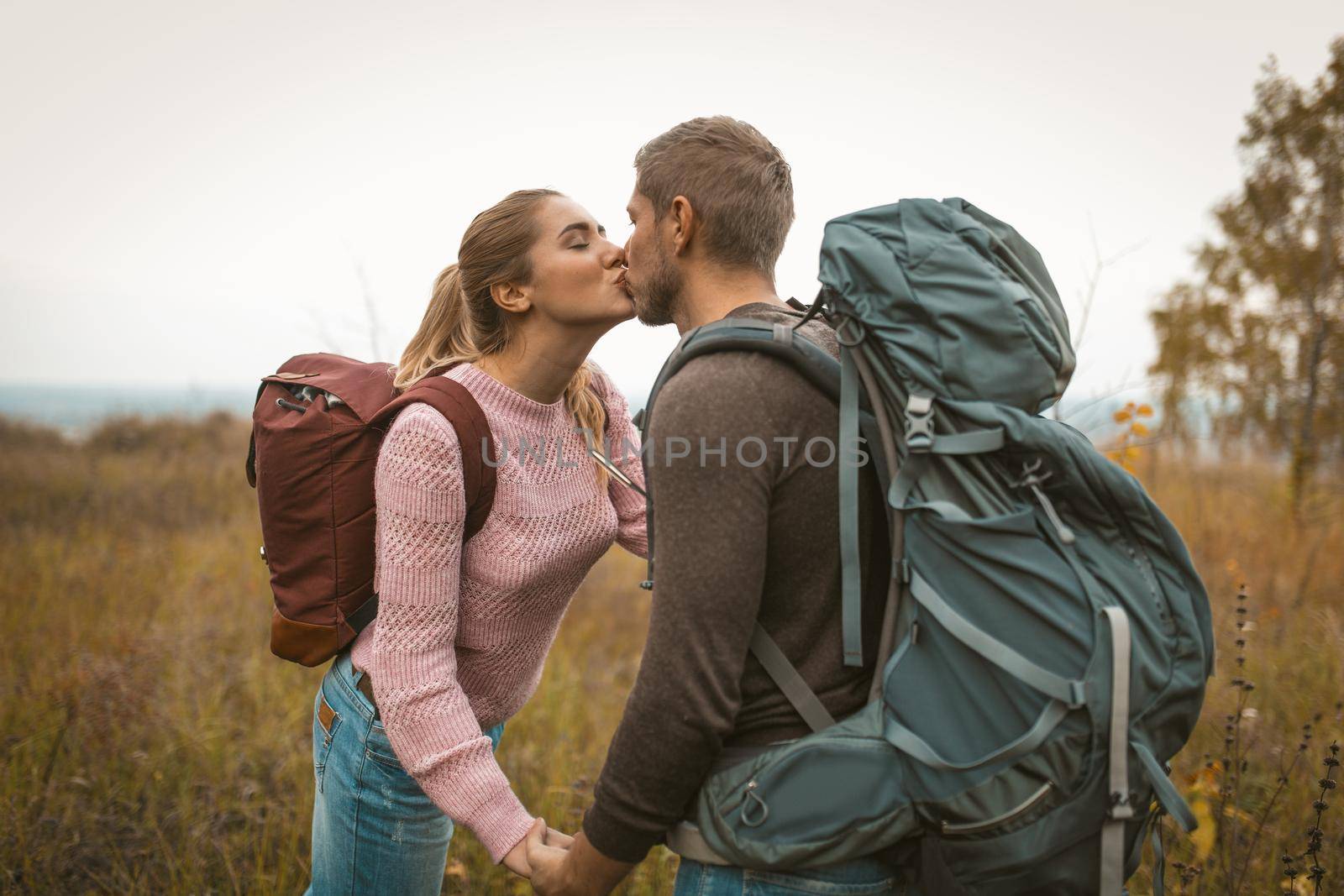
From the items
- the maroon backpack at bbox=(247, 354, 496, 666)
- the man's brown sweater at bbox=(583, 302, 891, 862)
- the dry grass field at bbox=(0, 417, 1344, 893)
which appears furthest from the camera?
the dry grass field at bbox=(0, 417, 1344, 893)

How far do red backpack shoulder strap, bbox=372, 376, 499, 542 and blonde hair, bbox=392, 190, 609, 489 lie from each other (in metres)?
0.17

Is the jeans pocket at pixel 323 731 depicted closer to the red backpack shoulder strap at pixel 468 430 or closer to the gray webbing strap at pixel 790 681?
the red backpack shoulder strap at pixel 468 430

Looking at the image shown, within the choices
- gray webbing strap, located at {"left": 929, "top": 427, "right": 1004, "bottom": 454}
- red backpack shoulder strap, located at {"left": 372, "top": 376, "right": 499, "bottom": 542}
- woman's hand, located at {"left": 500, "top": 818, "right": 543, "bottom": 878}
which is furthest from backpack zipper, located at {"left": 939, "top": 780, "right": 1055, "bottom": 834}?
red backpack shoulder strap, located at {"left": 372, "top": 376, "right": 499, "bottom": 542}

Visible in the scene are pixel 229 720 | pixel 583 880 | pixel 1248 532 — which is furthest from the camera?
pixel 1248 532

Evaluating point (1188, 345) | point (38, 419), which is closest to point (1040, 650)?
point (1188, 345)

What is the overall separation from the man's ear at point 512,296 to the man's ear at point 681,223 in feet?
1.95

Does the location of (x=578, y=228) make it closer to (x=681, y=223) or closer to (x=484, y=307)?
(x=484, y=307)

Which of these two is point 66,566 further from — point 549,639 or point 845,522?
point 845,522

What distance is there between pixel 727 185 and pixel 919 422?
0.69 m

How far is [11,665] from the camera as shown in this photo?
167 inches

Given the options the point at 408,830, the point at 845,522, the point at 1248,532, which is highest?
the point at 845,522

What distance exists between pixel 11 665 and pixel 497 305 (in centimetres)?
391

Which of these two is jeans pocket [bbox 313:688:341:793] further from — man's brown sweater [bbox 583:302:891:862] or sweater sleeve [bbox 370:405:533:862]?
man's brown sweater [bbox 583:302:891:862]

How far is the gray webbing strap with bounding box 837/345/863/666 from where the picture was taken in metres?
1.40
